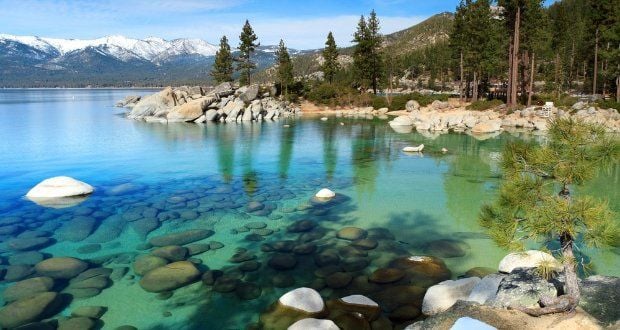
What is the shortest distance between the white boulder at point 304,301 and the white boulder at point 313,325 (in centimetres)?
Result: 78

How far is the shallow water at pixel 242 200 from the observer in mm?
9852

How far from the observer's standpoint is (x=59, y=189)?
18.1 metres

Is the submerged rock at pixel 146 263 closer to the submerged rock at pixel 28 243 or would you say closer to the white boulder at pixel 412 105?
the submerged rock at pixel 28 243

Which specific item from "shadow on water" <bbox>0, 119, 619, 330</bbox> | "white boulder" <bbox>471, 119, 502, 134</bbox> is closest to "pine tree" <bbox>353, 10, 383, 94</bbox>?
"white boulder" <bbox>471, 119, 502, 134</bbox>

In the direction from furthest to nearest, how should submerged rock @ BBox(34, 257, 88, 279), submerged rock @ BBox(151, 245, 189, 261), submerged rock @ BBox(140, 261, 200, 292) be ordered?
submerged rock @ BBox(151, 245, 189, 261), submerged rock @ BBox(34, 257, 88, 279), submerged rock @ BBox(140, 261, 200, 292)

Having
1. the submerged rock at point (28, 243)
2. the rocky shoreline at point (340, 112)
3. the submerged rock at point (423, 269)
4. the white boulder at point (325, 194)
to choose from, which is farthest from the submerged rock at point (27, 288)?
the rocky shoreline at point (340, 112)

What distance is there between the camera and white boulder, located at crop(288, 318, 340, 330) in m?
7.45

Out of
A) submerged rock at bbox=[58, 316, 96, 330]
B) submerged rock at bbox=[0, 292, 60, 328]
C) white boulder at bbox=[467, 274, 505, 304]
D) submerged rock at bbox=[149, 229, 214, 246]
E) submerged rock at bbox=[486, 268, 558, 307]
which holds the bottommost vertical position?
submerged rock at bbox=[58, 316, 96, 330]

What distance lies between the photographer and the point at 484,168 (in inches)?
961

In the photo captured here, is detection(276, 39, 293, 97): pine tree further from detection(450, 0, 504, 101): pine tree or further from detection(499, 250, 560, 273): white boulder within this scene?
detection(499, 250, 560, 273): white boulder

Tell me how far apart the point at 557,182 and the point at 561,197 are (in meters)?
0.25

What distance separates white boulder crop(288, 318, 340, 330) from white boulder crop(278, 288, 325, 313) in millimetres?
778

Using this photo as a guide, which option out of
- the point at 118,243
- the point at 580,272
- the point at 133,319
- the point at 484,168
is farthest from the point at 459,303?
the point at 484,168

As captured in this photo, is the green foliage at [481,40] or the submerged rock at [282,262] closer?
the submerged rock at [282,262]
